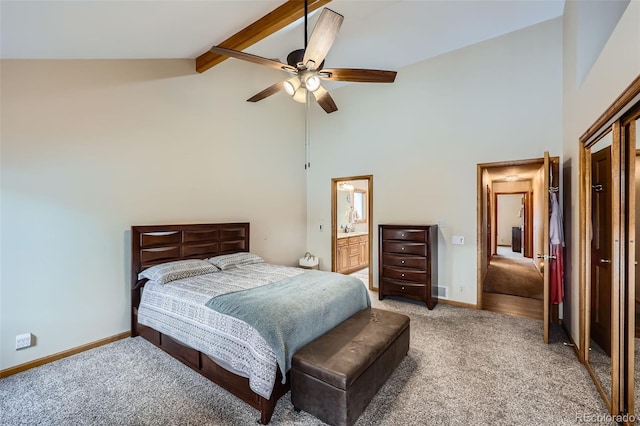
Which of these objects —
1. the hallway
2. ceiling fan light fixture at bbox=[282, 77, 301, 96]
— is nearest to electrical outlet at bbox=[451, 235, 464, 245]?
the hallway

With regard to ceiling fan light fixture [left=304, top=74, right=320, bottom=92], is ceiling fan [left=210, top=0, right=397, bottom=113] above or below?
above

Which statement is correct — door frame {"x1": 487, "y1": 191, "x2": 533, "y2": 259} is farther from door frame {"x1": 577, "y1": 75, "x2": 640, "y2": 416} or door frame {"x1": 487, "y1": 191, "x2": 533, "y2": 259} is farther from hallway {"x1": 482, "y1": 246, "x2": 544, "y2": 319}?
door frame {"x1": 577, "y1": 75, "x2": 640, "y2": 416}

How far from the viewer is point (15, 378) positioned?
96.1 inches

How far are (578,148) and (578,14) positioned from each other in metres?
1.28

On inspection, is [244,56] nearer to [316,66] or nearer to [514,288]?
[316,66]

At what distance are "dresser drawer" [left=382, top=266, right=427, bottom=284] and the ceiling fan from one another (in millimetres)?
2694

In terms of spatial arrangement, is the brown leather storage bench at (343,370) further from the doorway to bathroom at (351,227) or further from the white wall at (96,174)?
the doorway to bathroom at (351,227)

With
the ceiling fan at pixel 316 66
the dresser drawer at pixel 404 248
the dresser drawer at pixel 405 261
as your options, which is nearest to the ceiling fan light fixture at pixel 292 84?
the ceiling fan at pixel 316 66

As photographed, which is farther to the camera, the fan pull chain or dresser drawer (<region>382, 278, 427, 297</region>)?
the fan pull chain

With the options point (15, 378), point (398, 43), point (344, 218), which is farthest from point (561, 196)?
point (15, 378)

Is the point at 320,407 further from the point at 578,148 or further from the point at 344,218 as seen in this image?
the point at 344,218

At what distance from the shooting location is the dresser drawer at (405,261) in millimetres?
4082

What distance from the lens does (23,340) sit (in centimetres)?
257

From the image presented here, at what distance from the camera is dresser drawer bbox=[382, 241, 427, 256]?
408cm
